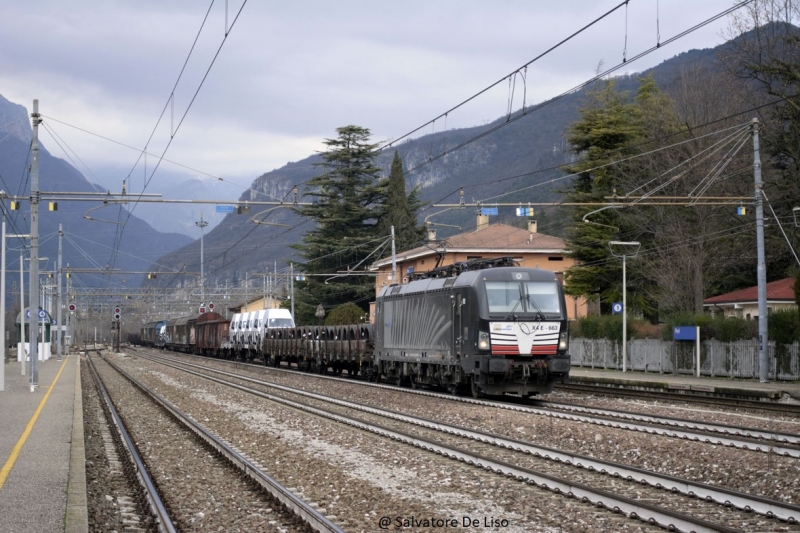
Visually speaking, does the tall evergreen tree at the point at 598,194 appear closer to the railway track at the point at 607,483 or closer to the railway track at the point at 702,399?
the railway track at the point at 702,399

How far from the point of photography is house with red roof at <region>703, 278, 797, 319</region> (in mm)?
39531

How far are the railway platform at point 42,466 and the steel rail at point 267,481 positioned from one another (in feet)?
6.84

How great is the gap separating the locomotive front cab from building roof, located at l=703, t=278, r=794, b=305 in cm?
1806

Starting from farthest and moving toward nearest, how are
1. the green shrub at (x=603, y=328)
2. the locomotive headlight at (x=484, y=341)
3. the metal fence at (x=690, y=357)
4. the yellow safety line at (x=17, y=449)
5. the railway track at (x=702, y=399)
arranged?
the green shrub at (x=603, y=328) → the metal fence at (x=690, y=357) → the locomotive headlight at (x=484, y=341) → the railway track at (x=702, y=399) → the yellow safety line at (x=17, y=449)

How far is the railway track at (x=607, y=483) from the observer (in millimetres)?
9172

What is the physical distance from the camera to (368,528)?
9172 millimetres

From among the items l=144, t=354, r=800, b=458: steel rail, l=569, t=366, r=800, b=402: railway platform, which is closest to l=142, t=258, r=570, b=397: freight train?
l=144, t=354, r=800, b=458: steel rail

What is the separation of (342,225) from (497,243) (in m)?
12.9

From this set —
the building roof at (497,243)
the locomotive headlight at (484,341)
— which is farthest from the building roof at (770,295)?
the building roof at (497,243)

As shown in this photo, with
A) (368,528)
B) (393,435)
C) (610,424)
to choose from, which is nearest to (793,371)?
(610,424)

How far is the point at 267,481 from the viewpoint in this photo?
11.6 m

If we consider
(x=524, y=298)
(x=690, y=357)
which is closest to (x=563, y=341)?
(x=524, y=298)

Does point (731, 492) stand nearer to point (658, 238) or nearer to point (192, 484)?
point (192, 484)

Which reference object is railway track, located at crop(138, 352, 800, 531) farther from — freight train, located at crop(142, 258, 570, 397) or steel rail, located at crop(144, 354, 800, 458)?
freight train, located at crop(142, 258, 570, 397)
